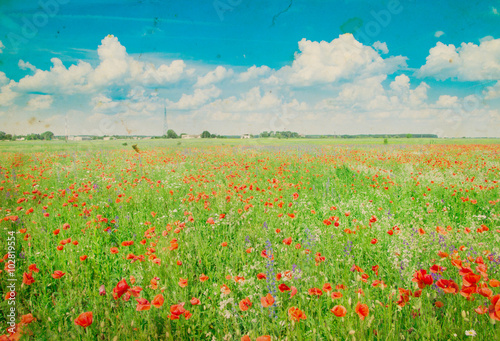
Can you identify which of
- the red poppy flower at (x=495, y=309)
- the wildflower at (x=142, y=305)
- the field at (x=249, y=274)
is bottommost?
the field at (x=249, y=274)

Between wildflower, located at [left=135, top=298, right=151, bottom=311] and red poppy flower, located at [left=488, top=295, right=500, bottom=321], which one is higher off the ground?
red poppy flower, located at [left=488, top=295, right=500, bottom=321]

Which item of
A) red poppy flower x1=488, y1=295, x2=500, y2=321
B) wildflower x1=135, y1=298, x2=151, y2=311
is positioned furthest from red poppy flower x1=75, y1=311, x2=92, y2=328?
red poppy flower x1=488, y1=295, x2=500, y2=321

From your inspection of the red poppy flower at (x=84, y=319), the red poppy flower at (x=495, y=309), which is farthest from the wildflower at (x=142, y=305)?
the red poppy flower at (x=495, y=309)

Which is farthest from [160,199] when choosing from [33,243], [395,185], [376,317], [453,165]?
[453,165]

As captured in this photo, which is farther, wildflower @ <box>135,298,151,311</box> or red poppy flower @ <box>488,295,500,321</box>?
wildflower @ <box>135,298,151,311</box>

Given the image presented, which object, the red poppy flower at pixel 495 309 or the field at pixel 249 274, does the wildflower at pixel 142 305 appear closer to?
the field at pixel 249 274

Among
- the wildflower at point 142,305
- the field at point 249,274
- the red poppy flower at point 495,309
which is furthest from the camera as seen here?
the field at point 249,274

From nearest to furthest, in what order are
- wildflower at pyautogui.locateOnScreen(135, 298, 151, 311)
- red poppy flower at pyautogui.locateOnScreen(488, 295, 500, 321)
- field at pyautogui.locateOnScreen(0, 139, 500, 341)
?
1. red poppy flower at pyautogui.locateOnScreen(488, 295, 500, 321)
2. wildflower at pyautogui.locateOnScreen(135, 298, 151, 311)
3. field at pyautogui.locateOnScreen(0, 139, 500, 341)

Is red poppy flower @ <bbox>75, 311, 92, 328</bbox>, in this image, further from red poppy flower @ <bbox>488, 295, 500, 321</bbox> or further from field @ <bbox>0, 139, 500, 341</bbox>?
red poppy flower @ <bbox>488, 295, 500, 321</bbox>

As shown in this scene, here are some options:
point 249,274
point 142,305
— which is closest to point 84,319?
point 142,305

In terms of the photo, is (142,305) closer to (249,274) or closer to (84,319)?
(84,319)

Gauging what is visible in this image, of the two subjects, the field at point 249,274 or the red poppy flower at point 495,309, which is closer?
the red poppy flower at point 495,309

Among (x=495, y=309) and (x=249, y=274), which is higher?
(x=495, y=309)

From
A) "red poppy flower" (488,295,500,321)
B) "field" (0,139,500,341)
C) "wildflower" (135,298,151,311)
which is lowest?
"field" (0,139,500,341)
